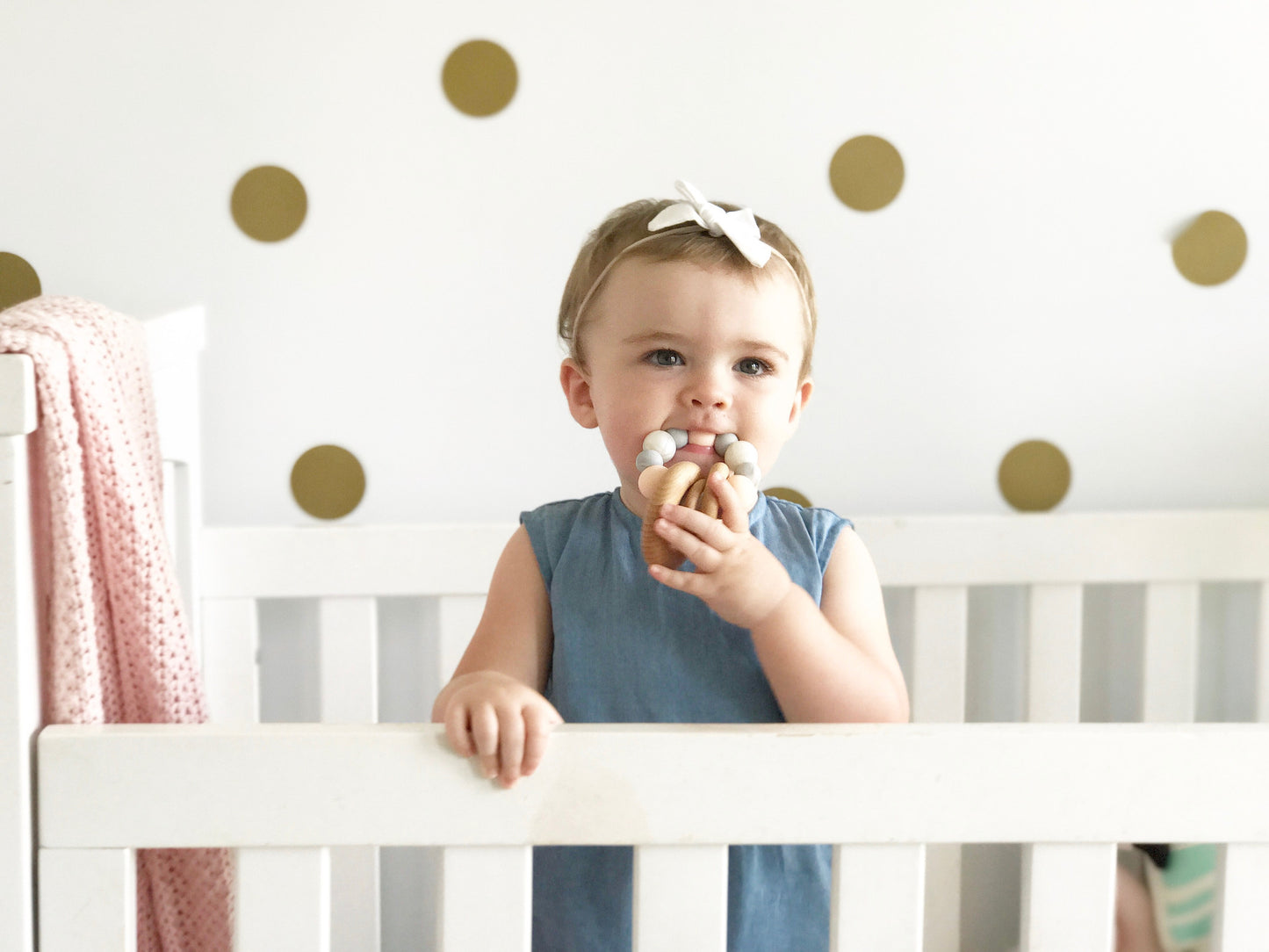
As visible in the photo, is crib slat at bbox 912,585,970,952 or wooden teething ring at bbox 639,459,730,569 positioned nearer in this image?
wooden teething ring at bbox 639,459,730,569

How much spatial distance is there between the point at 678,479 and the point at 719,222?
0.17 meters

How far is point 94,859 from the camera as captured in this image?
55cm

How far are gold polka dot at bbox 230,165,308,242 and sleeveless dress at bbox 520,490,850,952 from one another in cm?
54

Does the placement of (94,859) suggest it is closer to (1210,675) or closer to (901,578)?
(901,578)

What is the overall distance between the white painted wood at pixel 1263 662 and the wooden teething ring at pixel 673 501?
2.49ft

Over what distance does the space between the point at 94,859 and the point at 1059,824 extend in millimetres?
479

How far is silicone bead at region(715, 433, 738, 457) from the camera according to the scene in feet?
2.17

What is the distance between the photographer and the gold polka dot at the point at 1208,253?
1167 millimetres

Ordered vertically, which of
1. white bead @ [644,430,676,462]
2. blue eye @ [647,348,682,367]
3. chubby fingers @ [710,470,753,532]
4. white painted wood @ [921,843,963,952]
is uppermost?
blue eye @ [647,348,682,367]

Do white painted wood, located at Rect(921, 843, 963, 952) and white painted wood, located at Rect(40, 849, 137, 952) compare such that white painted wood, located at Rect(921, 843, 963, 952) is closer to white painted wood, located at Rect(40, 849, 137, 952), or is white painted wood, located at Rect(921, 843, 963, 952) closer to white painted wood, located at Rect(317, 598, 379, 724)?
white painted wood, located at Rect(317, 598, 379, 724)

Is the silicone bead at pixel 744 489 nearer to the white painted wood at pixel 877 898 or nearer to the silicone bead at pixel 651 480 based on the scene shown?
the silicone bead at pixel 651 480

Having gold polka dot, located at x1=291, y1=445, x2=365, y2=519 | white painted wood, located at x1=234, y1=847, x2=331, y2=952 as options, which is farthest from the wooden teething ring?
gold polka dot, located at x1=291, y1=445, x2=365, y2=519

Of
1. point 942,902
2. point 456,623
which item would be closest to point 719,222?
point 456,623

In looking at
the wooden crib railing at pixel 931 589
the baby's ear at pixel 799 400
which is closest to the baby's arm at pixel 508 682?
the baby's ear at pixel 799 400
